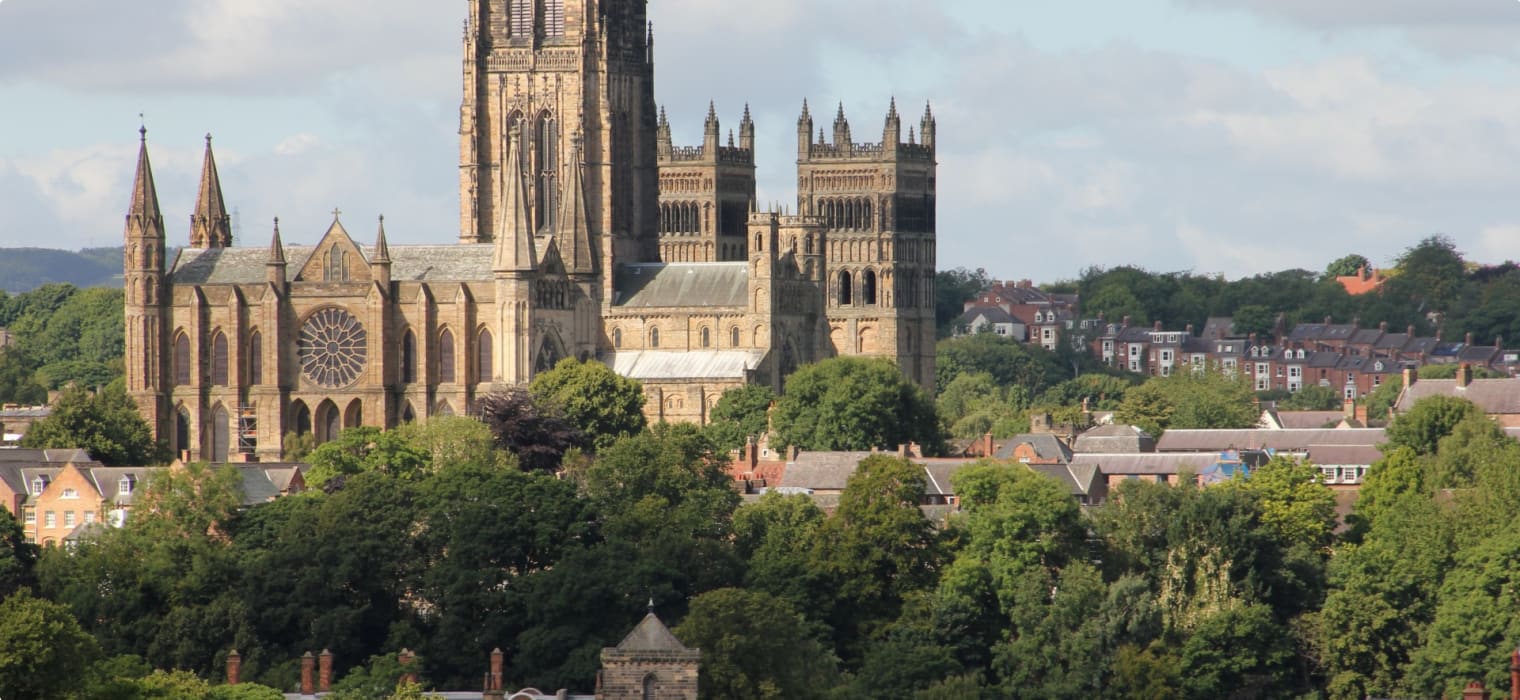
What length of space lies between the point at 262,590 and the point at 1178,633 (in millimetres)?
19511

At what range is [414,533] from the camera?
84062 millimetres

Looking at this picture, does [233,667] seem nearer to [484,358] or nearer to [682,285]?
[484,358]

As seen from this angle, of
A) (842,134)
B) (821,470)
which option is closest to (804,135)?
(842,134)

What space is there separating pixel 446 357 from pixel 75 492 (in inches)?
988

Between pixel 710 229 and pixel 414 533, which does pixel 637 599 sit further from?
pixel 710 229

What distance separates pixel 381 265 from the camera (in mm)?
118875

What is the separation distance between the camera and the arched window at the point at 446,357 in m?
118

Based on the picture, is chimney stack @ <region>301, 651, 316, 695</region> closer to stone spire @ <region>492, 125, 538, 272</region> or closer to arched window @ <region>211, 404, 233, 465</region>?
stone spire @ <region>492, 125, 538, 272</region>

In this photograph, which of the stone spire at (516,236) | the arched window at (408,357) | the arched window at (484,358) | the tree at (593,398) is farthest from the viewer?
the arched window at (408,357)

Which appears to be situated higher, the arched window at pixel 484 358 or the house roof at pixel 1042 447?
the arched window at pixel 484 358

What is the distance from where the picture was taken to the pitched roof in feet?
209

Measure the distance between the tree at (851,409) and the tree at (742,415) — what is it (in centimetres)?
116

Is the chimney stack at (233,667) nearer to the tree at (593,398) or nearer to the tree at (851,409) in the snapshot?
the tree at (593,398)

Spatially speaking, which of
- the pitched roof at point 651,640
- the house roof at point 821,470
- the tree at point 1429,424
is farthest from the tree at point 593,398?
the pitched roof at point 651,640
